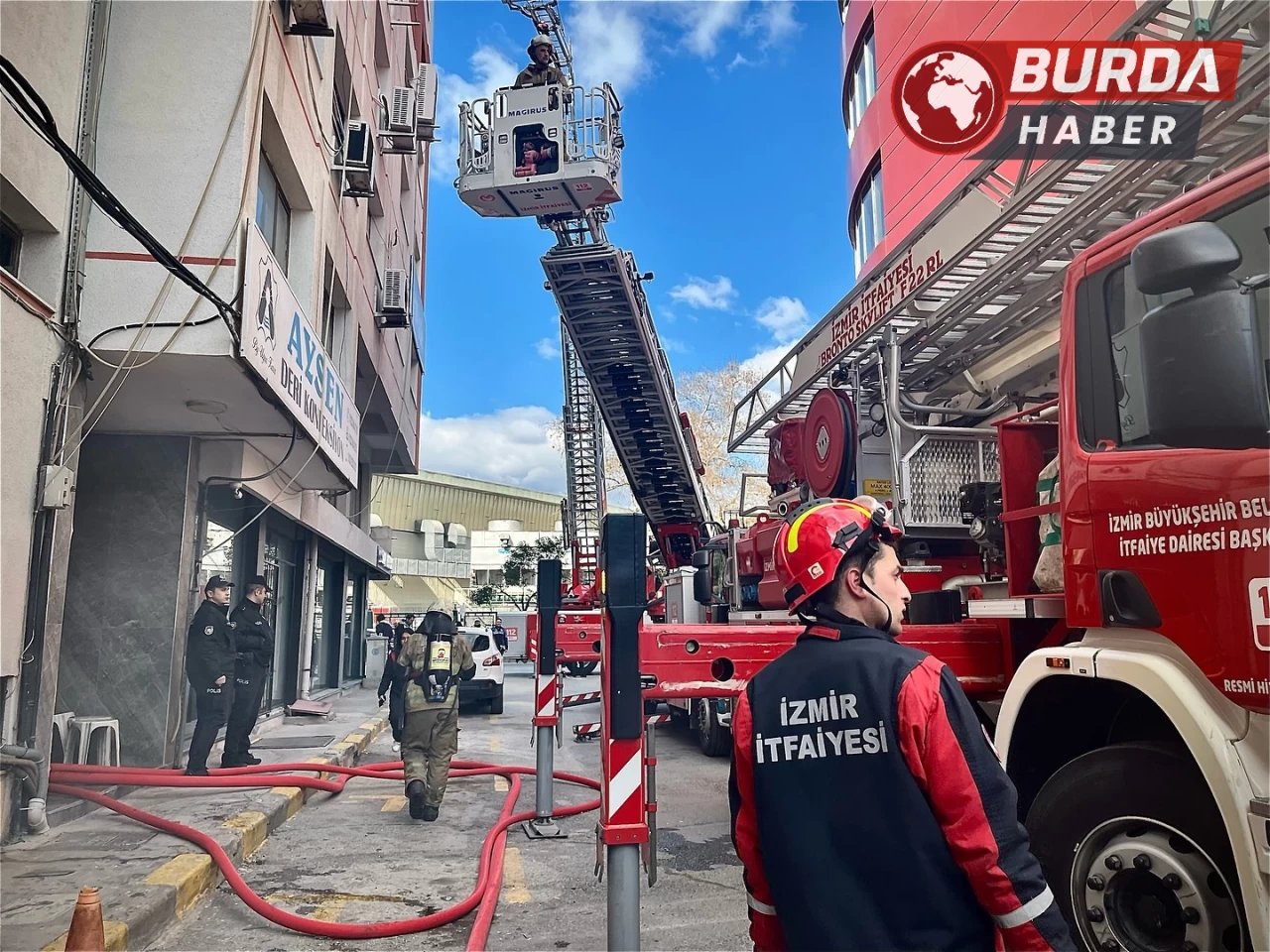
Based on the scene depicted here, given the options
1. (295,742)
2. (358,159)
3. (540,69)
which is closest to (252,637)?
(295,742)

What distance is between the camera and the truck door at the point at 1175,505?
2.41 metres

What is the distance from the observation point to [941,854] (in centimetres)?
175

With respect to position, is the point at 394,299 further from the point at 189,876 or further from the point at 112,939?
the point at 112,939

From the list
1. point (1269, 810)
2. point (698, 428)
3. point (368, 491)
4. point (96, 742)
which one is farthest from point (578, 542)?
point (1269, 810)

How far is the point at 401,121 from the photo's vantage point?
12.9 metres

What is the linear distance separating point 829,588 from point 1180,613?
1302 mm

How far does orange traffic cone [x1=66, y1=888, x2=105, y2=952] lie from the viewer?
3.13 metres

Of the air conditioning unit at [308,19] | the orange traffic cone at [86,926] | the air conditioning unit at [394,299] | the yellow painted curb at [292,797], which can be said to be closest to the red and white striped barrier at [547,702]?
the yellow painted curb at [292,797]

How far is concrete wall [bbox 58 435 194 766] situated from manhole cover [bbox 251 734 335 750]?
2.17m

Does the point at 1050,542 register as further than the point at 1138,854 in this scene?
Yes

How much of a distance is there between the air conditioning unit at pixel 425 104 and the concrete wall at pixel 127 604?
7.12 m

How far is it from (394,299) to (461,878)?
469 inches

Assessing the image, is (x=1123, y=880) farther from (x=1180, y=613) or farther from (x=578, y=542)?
(x=578, y=542)

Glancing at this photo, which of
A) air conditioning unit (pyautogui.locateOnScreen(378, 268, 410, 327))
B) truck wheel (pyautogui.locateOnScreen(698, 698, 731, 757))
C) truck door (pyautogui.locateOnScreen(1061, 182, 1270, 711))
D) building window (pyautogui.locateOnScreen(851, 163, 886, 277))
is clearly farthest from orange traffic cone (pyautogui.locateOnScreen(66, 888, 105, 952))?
building window (pyautogui.locateOnScreen(851, 163, 886, 277))
